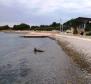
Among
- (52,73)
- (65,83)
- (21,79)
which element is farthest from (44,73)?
(65,83)

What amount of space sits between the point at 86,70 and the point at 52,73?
2.27m

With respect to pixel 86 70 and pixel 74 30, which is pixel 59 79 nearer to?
pixel 86 70

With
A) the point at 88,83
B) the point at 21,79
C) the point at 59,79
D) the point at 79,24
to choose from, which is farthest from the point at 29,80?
the point at 79,24

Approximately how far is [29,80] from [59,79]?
1.76 metres

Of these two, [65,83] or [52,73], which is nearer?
[65,83]

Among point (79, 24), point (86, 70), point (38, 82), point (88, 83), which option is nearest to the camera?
point (88, 83)

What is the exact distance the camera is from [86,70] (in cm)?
1778

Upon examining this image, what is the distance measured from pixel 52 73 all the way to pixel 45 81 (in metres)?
2.79

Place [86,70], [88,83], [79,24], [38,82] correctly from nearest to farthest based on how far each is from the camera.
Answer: [88,83]
[38,82]
[86,70]
[79,24]

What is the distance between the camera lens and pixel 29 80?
1580cm

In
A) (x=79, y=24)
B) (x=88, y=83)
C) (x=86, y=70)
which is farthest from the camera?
(x=79, y=24)

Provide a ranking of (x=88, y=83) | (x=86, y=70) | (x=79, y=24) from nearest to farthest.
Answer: (x=88, y=83), (x=86, y=70), (x=79, y=24)

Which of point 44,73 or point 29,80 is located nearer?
point 29,80

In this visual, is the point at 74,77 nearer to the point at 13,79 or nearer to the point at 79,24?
the point at 13,79
